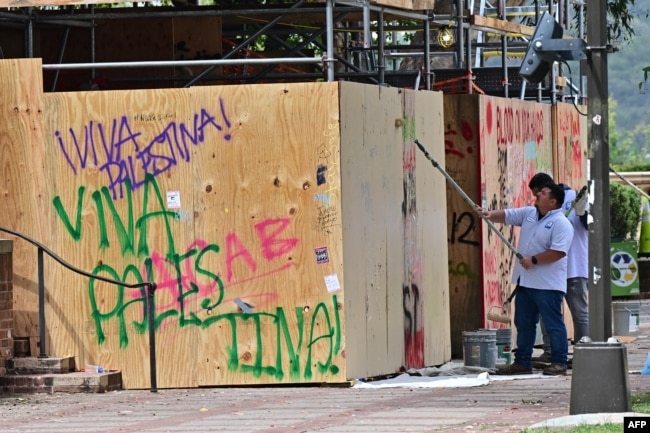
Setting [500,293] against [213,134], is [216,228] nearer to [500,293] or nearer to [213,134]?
[213,134]

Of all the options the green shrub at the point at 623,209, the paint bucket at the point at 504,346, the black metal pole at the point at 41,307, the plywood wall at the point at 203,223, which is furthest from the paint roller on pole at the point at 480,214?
the green shrub at the point at 623,209

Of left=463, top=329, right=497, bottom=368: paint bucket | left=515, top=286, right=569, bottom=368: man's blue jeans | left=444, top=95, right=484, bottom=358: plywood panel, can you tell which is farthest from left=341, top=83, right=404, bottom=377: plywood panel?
left=444, top=95, right=484, bottom=358: plywood panel

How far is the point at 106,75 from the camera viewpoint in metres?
18.0

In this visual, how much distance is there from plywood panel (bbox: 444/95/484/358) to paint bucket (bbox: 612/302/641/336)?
2480 millimetres

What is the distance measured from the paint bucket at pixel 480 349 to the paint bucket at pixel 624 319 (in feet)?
11.6

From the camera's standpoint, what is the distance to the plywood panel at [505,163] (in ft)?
53.5

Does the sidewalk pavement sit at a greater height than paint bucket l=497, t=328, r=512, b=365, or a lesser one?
lesser

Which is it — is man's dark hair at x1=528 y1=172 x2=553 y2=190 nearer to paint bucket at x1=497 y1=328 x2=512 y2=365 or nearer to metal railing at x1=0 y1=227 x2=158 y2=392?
paint bucket at x1=497 y1=328 x2=512 y2=365

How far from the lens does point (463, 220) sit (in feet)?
53.8

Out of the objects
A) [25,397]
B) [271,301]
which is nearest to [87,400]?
[25,397]

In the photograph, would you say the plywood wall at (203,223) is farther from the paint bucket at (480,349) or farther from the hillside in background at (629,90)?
the hillside in background at (629,90)

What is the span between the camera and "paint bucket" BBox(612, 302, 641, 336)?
59.5 feet

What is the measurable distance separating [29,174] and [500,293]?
569 cm
